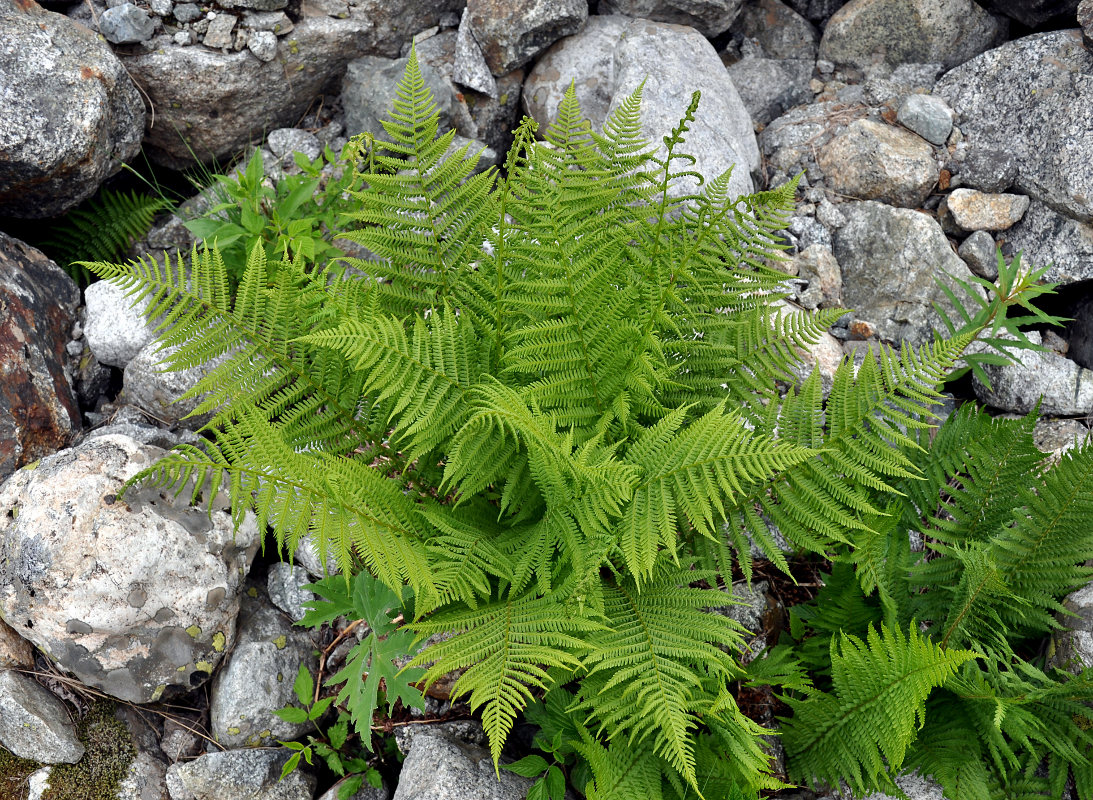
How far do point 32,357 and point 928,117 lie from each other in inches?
172

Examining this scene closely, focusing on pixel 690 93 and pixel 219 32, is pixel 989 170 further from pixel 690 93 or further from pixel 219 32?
pixel 219 32

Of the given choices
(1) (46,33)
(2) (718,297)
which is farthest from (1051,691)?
(1) (46,33)

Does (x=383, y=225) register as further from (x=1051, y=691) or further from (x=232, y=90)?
(x=1051, y=691)

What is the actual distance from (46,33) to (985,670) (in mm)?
4573

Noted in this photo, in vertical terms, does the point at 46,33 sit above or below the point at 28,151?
Answer: above

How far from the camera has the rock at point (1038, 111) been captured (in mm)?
3615

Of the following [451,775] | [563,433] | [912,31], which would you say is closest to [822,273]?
[912,31]

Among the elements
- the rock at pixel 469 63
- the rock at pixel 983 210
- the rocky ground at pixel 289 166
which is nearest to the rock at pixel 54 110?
the rocky ground at pixel 289 166

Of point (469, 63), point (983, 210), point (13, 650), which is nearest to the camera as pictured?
point (13, 650)

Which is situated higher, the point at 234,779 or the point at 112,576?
the point at 112,576

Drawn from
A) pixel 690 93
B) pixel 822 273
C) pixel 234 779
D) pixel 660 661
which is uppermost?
pixel 690 93

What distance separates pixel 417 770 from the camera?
8.45ft

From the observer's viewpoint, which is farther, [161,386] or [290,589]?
[161,386]

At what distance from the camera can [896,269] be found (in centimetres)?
375
